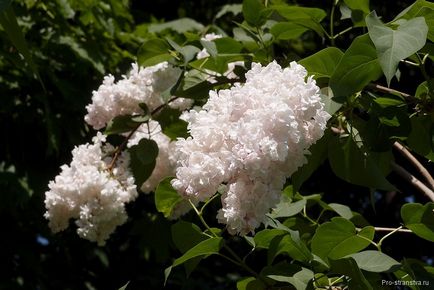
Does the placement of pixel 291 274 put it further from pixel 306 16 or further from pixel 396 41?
pixel 306 16

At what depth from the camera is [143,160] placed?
65.5 inches

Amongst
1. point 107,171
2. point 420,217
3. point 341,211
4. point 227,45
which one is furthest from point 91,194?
point 420,217

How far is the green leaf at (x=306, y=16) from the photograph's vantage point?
139 cm

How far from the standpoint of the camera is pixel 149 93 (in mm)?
1767

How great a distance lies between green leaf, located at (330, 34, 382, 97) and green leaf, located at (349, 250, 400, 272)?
25cm

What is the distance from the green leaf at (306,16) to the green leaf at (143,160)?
1.53ft

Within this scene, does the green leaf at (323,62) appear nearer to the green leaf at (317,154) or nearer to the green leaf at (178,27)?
the green leaf at (317,154)

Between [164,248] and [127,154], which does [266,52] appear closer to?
[127,154]

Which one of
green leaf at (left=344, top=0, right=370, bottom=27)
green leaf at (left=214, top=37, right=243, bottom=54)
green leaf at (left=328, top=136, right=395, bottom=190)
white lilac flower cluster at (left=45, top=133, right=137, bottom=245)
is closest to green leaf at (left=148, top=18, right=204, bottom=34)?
white lilac flower cluster at (left=45, top=133, right=137, bottom=245)

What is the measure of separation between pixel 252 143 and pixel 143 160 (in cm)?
75

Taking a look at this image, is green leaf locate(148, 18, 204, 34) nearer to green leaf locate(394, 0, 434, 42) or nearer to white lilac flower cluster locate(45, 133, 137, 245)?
white lilac flower cluster locate(45, 133, 137, 245)

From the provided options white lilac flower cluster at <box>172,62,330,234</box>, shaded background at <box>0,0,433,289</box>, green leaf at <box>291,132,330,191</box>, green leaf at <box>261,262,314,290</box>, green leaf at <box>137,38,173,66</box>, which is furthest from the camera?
shaded background at <box>0,0,433,289</box>

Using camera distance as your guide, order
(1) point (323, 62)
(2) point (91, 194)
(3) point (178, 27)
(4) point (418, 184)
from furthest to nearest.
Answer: (3) point (178, 27) < (2) point (91, 194) < (4) point (418, 184) < (1) point (323, 62)

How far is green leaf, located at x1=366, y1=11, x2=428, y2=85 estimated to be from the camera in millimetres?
998
